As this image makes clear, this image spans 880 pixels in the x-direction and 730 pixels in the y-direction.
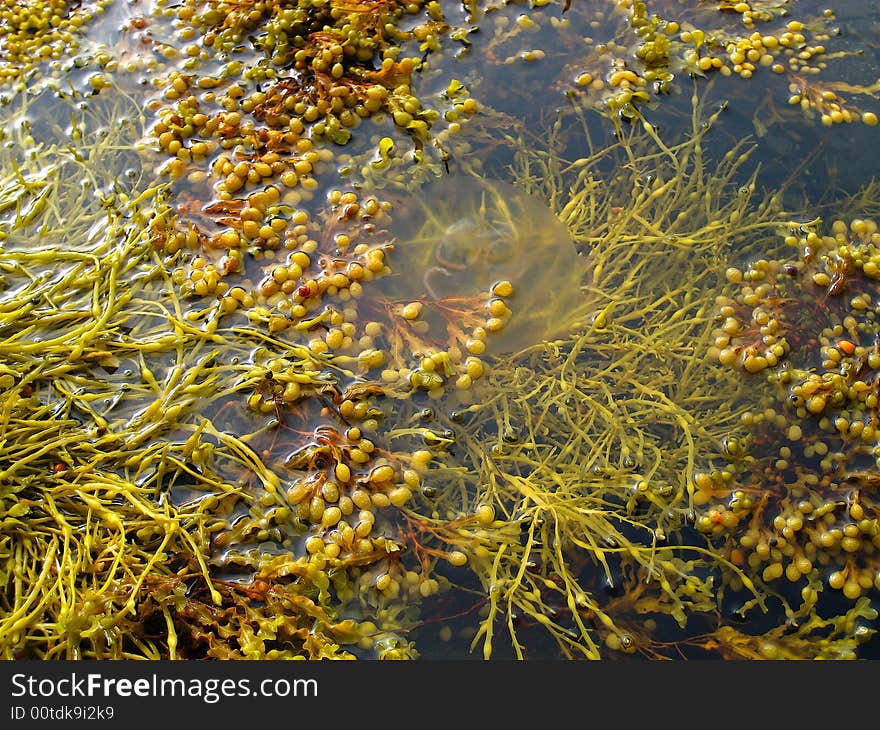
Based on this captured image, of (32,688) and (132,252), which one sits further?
(132,252)

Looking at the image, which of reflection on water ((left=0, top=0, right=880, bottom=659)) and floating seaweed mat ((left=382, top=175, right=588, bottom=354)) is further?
floating seaweed mat ((left=382, top=175, right=588, bottom=354))

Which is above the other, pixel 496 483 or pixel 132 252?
pixel 132 252

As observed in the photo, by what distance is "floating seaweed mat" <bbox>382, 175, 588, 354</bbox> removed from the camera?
2.65 m

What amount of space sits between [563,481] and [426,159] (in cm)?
141

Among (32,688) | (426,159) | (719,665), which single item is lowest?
(719,665)

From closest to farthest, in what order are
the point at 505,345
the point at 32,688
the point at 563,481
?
1. the point at 32,688
2. the point at 563,481
3. the point at 505,345

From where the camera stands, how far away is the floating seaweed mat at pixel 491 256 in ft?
8.71

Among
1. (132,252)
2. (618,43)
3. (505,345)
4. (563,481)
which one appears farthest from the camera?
(618,43)

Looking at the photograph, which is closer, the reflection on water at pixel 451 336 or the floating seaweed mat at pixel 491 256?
the reflection on water at pixel 451 336

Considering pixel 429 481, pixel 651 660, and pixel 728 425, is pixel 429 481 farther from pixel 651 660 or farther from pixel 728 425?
pixel 728 425

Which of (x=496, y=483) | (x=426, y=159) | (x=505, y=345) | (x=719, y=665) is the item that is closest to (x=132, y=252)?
(x=426, y=159)

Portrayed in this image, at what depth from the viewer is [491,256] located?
2.79 m

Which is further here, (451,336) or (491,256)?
(491,256)

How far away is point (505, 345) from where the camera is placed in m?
2.60
